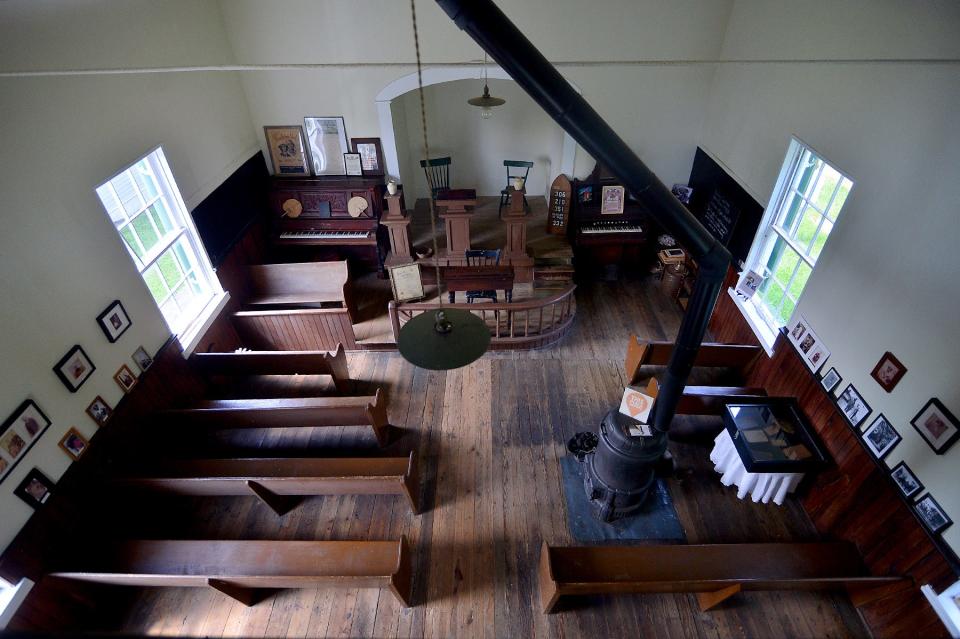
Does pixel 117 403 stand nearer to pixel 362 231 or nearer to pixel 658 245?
pixel 362 231

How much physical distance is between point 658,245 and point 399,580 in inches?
250

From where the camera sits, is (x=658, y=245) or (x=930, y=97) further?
(x=658, y=245)

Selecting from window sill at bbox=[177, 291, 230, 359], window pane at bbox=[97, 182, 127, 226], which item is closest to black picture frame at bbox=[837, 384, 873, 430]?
window sill at bbox=[177, 291, 230, 359]

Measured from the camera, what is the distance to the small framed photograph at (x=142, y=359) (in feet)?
15.4

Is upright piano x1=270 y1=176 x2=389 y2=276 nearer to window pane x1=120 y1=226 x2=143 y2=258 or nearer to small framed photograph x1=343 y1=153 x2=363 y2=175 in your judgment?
small framed photograph x1=343 y1=153 x2=363 y2=175

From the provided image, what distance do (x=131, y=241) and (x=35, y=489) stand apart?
2.48 meters

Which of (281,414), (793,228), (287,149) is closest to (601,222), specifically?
(793,228)

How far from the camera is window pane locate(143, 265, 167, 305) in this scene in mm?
5137

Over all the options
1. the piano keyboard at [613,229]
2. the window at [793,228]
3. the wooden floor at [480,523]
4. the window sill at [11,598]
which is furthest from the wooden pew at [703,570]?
the piano keyboard at [613,229]

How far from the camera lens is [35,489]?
361cm

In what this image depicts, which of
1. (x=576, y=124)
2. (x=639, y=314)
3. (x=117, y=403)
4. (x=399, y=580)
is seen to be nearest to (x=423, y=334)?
(x=576, y=124)

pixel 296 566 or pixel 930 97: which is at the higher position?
pixel 930 97

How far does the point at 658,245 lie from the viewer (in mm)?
7863

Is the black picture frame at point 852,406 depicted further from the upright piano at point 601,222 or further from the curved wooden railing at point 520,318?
the upright piano at point 601,222
